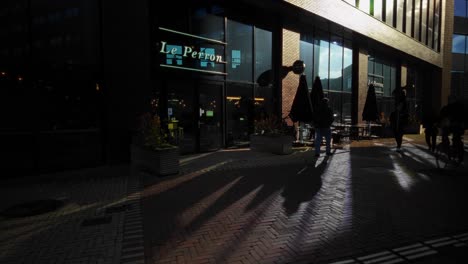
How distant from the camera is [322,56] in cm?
1606

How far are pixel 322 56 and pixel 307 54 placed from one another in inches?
55.7

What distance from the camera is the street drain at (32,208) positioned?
471cm

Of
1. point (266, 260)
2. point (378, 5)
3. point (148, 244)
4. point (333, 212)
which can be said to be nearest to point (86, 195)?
point (148, 244)

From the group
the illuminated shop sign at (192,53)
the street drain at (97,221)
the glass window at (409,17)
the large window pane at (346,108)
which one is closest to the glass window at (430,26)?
the glass window at (409,17)

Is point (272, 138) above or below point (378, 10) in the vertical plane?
below

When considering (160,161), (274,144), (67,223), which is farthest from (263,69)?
(67,223)

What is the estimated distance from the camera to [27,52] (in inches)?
285

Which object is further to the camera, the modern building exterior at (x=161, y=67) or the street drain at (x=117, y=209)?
the modern building exterior at (x=161, y=67)

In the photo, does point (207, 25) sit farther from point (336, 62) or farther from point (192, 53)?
point (336, 62)

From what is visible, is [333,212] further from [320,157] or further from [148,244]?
[320,157]

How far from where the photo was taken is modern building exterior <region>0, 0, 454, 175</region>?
7387 millimetres

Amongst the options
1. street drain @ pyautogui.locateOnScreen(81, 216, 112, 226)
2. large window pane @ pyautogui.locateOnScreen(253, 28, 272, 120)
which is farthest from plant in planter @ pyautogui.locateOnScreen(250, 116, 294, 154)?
street drain @ pyautogui.locateOnScreen(81, 216, 112, 226)

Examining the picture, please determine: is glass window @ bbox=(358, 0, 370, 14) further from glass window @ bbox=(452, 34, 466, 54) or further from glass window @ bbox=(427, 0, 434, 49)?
glass window @ bbox=(452, 34, 466, 54)

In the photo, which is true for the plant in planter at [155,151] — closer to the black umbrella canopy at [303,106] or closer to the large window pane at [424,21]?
the black umbrella canopy at [303,106]
